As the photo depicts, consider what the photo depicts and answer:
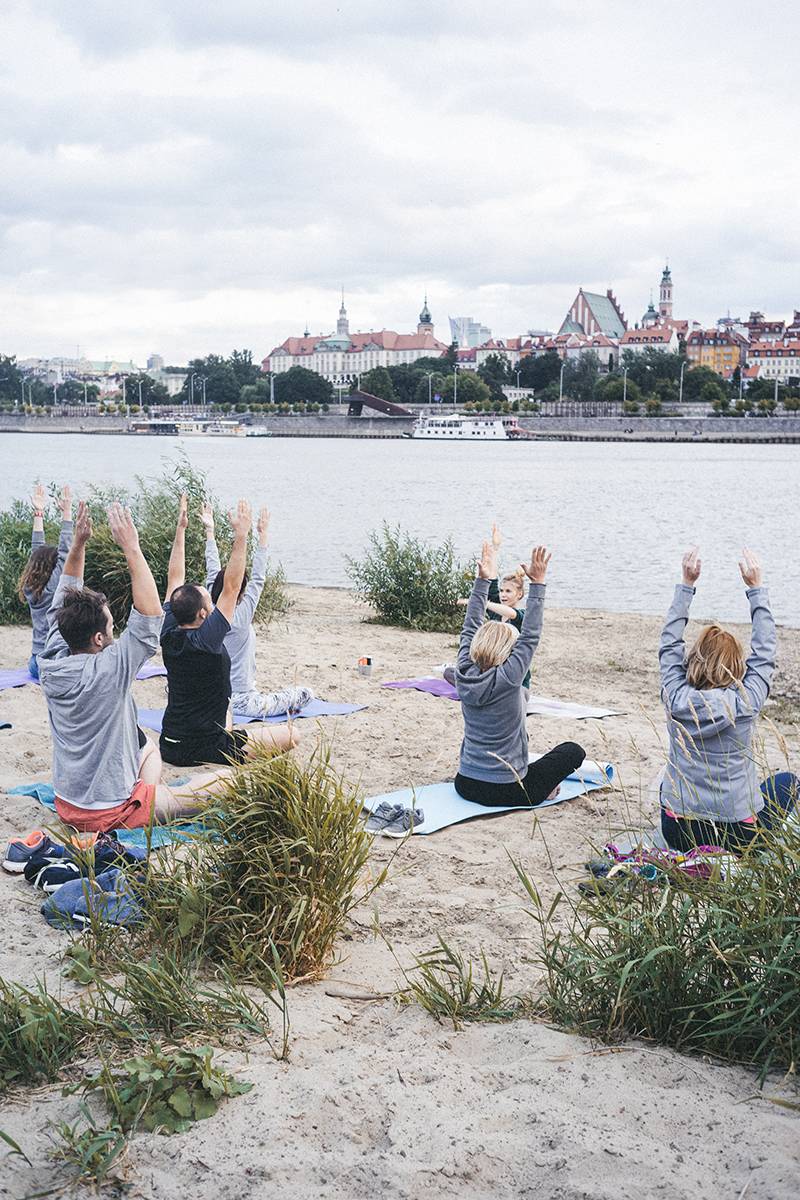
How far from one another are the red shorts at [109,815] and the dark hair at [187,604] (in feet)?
3.43

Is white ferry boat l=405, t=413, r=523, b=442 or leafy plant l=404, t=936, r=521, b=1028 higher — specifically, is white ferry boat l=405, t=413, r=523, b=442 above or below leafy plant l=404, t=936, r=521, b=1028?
above

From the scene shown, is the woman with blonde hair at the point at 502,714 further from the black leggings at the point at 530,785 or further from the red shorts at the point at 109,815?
the red shorts at the point at 109,815

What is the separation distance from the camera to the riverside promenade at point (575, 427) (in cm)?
10106

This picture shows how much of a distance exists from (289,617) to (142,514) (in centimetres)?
188

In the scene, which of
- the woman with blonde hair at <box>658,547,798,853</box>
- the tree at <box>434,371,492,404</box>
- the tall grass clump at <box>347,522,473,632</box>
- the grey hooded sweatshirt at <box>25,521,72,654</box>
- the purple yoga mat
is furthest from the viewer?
the tree at <box>434,371,492,404</box>

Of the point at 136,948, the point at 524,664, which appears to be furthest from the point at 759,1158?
the point at 524,664

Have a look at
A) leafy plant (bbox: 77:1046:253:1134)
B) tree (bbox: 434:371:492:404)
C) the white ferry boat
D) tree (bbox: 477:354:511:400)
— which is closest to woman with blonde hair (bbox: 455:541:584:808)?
leafy plant (bbox: 77:1046:253:1134)

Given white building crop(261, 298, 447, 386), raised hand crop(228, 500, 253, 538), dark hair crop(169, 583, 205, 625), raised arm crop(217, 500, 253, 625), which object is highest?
white building crop(261, 298, 447, 386)

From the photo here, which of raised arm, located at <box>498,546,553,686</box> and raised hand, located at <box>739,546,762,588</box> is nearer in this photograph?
raised hand, located at <box>739,546,762,588</box>

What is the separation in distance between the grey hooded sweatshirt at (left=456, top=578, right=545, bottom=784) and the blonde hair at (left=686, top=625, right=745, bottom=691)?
87cm

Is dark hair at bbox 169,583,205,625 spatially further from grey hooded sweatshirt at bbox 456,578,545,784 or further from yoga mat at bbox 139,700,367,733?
yoga mat at bbox 139,700,367,733

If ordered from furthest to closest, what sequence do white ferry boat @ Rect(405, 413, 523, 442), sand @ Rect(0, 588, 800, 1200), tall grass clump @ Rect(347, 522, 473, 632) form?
white ferry boat @ Rect(405, 413, 523, 442) < tall grass clump @ Rect(347, 522, 473, 632) < sand @ Rect(0, 588, 800, 1200)

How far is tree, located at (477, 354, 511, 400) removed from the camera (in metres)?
131

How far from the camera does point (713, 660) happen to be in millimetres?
4480
